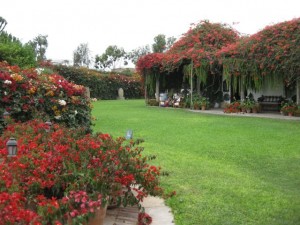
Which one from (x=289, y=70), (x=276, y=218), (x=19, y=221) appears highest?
(x=289, y=70)

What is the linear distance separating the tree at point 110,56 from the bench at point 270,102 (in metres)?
41.6

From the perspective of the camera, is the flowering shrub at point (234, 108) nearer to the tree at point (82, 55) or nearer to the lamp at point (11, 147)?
the lamp at point (11, 147)

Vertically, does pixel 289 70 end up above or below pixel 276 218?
above

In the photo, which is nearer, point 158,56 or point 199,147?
point 199,147

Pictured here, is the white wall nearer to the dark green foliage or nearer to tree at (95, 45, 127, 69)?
the dark green foliage

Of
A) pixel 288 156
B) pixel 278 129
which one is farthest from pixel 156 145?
pixel 278 129

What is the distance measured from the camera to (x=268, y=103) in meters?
19.1

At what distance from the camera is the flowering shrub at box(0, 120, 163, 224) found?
2859 mm

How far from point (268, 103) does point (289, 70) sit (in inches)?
167

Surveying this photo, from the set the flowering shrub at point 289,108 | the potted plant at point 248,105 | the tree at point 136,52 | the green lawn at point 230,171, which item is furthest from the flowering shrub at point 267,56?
the tree at point 136,52

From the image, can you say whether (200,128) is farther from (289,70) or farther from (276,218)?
(276,218)

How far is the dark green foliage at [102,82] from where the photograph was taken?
1280 inches

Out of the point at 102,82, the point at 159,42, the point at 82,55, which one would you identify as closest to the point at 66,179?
the point at 102,82

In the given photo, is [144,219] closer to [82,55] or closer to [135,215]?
[135,215]
